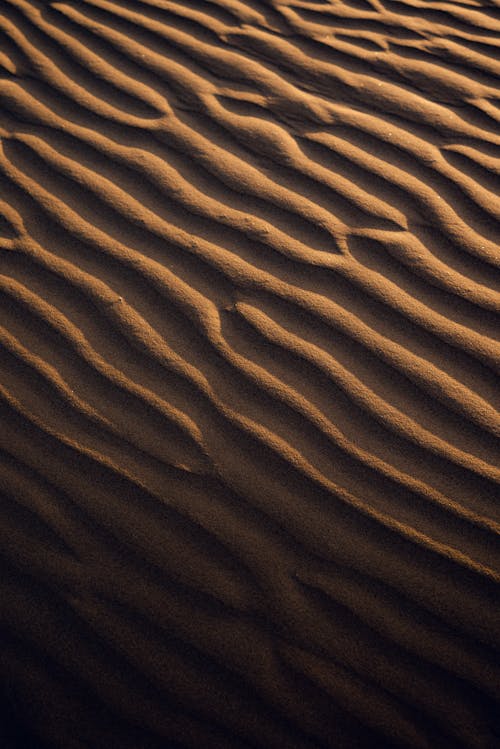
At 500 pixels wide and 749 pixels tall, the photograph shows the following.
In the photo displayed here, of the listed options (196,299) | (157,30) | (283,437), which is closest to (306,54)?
(157,30)

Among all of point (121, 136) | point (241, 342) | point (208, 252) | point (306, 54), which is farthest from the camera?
point (306, 54)

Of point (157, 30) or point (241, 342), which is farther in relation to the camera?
point (157, 30)

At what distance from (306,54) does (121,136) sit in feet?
3.12

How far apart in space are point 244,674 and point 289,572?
286 mm

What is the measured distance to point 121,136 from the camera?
79.9 inches

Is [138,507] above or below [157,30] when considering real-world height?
below

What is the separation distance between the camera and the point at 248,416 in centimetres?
155

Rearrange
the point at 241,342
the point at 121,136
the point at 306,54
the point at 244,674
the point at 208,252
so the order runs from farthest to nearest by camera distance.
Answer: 1. the point at 306,54
2. the point at 121,136
3. the point at 208,252
4. the point at 241,342
5. the point at 244,674

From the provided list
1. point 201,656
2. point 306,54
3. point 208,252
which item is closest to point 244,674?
point 201,656

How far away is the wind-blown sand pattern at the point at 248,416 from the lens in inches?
54.1

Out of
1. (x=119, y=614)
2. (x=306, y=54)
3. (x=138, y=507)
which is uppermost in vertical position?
(x=306, y=54)

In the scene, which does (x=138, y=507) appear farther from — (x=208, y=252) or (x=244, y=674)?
(x=208, y=252)

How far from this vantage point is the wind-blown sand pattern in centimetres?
137

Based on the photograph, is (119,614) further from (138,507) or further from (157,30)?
(157,30)
